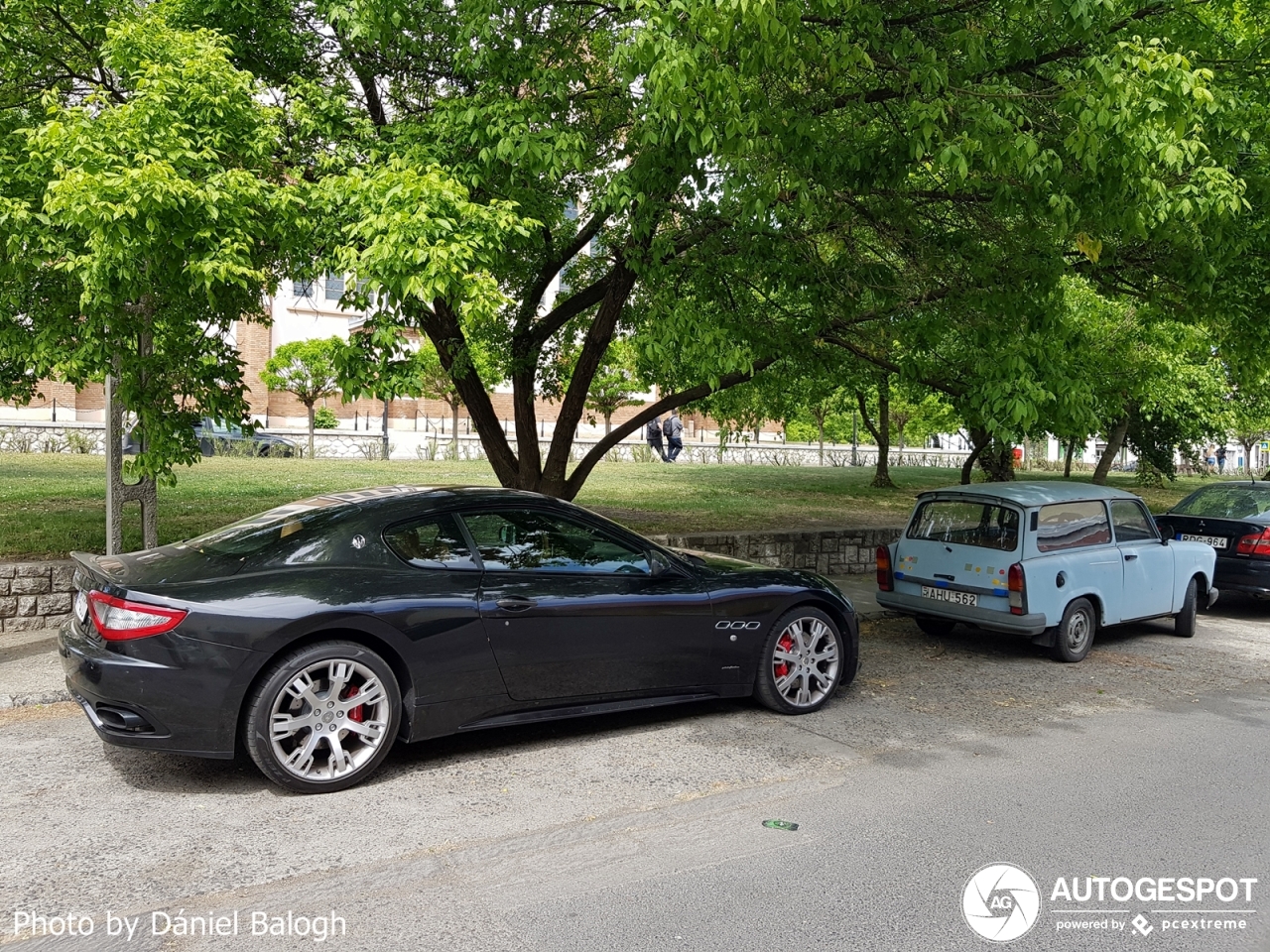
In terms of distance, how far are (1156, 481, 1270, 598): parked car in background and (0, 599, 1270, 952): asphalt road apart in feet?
15.2

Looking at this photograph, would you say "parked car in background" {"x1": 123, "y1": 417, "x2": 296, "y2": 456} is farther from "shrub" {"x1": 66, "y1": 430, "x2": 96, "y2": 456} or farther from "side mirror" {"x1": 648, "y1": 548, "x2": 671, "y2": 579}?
"side mirror" {"x1": 648, "y1": 548, "x2": 671, "y2": 579}

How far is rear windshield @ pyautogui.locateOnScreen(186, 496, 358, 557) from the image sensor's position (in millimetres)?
5359

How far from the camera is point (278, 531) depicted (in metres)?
5.52

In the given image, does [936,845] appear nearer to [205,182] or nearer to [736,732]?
[736,732]

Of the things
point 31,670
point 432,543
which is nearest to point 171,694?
point 432,543

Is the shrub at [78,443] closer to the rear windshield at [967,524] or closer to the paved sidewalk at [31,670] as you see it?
the paved sidewalk at [31,670]

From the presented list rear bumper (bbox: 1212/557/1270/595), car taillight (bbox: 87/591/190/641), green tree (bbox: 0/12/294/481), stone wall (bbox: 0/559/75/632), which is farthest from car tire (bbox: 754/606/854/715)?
rear bumper (bbox: 1212/557/1270/595)

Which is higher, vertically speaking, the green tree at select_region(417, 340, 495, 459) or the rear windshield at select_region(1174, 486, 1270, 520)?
the green tree at select_region(417, 340, 495, 459)

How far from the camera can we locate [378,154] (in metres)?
8.22

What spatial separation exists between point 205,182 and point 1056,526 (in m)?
7.08

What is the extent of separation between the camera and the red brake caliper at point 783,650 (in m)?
6.53

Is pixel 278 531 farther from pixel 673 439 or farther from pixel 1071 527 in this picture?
pixel 673 439

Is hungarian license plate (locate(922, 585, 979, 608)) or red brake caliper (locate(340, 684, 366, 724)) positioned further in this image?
hungarian license plate (locate(922, 585, 979, 608))

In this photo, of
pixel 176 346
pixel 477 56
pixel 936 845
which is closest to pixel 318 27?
pixel 477 56
